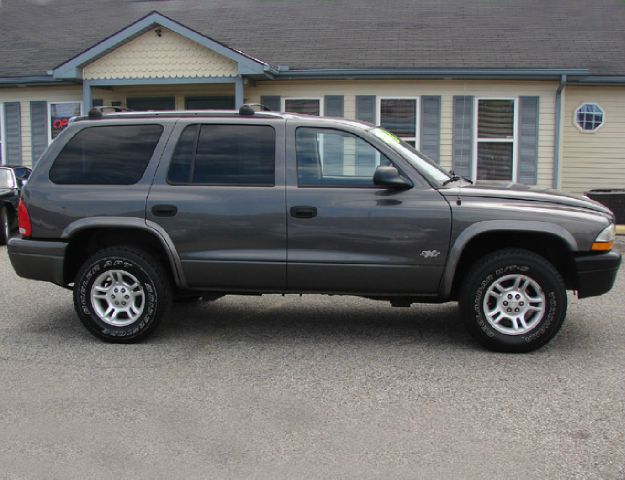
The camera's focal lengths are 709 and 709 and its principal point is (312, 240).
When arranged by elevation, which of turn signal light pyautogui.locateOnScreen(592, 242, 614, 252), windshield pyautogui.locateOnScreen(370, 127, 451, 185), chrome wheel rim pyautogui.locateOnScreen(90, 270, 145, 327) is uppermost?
windshield pyautogui.locateOnScreen(370, 127, 451, 185)

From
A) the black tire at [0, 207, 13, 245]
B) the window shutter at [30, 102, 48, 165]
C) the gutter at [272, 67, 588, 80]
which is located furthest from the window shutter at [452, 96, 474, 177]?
the window shutter at [30, 102, 48, 165]

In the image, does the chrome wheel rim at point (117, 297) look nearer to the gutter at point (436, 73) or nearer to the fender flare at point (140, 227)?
the fender flare at point (140, 227)

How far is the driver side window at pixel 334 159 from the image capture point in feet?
18.3

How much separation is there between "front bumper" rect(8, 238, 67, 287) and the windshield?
9.04 feet

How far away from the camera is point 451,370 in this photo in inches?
200

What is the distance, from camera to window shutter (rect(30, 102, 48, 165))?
16.0 m

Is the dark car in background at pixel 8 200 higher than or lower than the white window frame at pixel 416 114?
lower

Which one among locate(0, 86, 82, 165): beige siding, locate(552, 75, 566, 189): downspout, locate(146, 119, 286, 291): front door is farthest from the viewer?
locate(0, 86, 82, 165): beige siding

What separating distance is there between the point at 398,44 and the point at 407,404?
12492 mm

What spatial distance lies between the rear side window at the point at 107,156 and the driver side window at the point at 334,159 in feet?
4.07

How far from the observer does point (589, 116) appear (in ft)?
49.0

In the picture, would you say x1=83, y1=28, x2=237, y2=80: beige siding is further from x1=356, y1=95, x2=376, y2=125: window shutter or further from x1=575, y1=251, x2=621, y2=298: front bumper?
x1=575, y1=251, x2=621, y2=298: front bumper

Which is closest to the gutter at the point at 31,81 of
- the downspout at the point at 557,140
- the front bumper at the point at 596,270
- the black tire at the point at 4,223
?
the black tire at the point at 4,223

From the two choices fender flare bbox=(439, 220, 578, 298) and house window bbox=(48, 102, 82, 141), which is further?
house window bbox=(48, 102, 82, 141)
